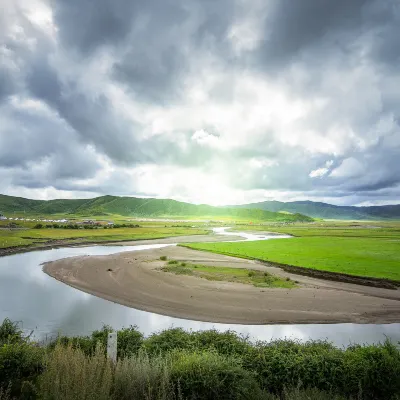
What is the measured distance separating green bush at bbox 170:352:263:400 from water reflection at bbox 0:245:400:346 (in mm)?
10519

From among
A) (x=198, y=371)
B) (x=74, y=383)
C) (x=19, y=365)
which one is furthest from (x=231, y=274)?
(x=74, y=383)

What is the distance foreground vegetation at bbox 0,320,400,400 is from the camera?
301 inches

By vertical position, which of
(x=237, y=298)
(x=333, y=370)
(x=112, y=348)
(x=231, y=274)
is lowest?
(x=237, y=298)

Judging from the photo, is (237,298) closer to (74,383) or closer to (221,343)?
(221,343)

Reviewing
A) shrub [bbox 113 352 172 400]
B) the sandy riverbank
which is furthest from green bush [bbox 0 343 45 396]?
the sandy riverbank

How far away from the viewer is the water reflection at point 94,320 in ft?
62.2

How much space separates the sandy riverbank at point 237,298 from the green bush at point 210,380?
13.2 meters

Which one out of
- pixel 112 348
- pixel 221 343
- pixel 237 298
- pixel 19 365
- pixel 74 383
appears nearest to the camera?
pixel 74 383

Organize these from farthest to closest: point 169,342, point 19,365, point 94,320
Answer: point 94,320 < point 169,342 < point 19,365

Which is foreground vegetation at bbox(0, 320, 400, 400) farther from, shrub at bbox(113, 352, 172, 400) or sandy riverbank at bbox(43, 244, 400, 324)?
sandy riverbank at bbox(43, 244, 400, 324)

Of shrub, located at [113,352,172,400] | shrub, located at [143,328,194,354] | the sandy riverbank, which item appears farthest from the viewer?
the sandy riverbank

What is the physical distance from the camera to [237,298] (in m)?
26.2

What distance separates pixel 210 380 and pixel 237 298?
18.7 metres

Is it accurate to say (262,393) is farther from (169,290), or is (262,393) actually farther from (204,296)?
(169,290)
